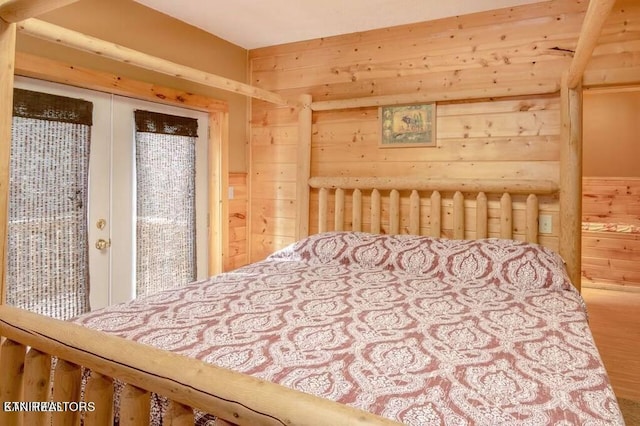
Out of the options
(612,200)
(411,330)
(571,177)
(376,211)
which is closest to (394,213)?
(376,211)

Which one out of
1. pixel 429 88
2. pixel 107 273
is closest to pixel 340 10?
pixel 429 88

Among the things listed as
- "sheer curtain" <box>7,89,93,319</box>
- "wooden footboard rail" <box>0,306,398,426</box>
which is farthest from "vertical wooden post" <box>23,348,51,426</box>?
"sheer curtain" <box>7,89,93,319</box>

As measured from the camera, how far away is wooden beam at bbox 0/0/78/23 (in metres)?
1.24

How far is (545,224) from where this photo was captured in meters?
2.55

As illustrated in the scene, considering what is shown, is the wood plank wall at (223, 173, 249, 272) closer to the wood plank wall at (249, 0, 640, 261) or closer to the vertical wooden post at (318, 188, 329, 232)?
the wood plank wall at (249, 0, 640, 261)

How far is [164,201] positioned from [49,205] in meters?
0.74

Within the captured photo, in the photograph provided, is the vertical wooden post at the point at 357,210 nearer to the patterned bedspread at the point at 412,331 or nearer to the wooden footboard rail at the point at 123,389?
the patterned bedspread at the point at 412,331

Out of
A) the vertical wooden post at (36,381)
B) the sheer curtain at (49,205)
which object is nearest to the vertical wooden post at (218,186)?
the sheer curtain at (49,205)

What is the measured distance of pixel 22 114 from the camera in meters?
2.09

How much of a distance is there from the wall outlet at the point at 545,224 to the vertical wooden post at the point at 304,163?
152cm

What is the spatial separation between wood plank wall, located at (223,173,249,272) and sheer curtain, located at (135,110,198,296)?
358 millimetres

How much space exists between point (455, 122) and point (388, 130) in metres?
0.44

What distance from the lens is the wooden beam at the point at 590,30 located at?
4.22ft

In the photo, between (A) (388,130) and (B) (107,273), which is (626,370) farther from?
(B) (107,273)
